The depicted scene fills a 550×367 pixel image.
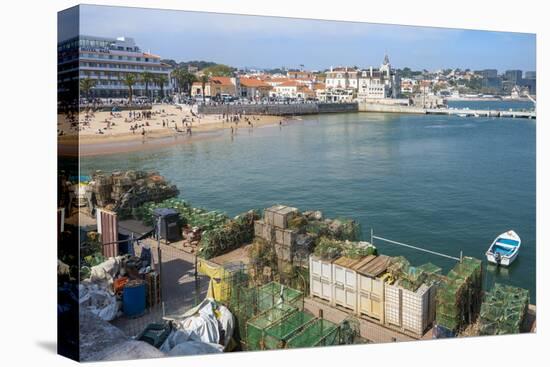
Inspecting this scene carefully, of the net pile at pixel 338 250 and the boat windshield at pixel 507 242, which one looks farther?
the boat windshield at pixel 507 242

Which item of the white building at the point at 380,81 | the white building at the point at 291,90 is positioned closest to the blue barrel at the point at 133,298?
the white building at the point at 291,90

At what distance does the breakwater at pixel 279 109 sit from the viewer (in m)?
7.39

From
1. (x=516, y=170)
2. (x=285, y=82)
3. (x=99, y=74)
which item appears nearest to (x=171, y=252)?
(x=99, y=74)

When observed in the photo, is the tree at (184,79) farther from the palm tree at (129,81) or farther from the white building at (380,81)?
the white building at (380,81)

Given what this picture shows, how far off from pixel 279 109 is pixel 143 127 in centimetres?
297

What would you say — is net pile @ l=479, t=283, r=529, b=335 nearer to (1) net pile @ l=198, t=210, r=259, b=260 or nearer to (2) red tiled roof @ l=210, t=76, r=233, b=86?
(1) net pile @ l=198, t=210, r=259, b=260

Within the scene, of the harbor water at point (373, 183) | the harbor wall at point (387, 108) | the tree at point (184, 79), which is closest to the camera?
the tree at point (184, 79)

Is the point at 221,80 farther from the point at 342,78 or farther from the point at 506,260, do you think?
the point at 506,260

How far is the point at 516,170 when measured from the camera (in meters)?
8.00

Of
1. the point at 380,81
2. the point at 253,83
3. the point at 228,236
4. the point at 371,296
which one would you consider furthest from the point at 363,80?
the point at 371,296

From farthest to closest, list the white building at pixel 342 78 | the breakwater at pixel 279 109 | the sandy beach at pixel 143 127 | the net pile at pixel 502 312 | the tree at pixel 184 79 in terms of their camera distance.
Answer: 1. the white building at pixel 342 78
2. the breakwater at pixel 279 109
3. the tree at pixel 184 79
4. the net pile at pixel 502 312
5. the sandy beach at pixel 143 127

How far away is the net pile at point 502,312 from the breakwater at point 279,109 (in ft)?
11.9

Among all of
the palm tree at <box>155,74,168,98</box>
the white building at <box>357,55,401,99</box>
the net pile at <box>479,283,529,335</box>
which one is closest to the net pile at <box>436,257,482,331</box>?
the net pile at <box>479,283,529,335</box>

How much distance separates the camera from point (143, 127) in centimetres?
671
